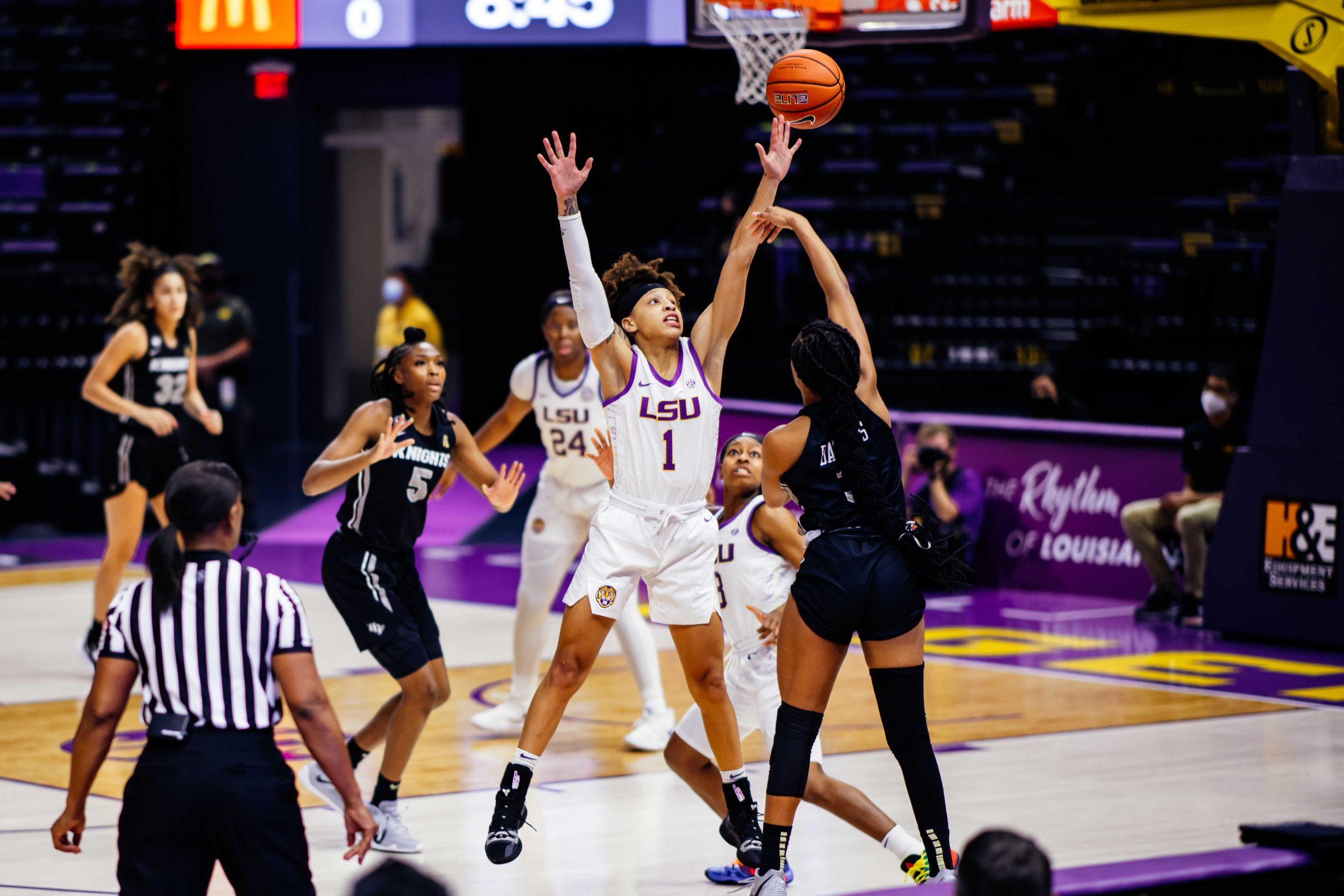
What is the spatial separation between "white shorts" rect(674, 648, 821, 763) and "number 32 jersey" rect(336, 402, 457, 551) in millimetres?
1205

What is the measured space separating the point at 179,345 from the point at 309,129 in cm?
1084

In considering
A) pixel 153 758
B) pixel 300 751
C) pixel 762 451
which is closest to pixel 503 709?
pixel 300 751

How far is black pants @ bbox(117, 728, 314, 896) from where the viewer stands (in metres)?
4.00

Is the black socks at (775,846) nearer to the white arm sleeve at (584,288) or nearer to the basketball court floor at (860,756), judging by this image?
the basketball court floor at (860,756)

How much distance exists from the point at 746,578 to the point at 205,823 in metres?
2.59

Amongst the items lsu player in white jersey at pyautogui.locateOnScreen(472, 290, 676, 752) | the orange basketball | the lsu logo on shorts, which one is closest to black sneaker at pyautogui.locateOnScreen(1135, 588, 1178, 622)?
the lsu logo on shorts

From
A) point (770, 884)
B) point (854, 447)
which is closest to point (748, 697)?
point (770, 884)

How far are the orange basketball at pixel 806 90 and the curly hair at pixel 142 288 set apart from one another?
13.1ft

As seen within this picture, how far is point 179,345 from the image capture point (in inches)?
378

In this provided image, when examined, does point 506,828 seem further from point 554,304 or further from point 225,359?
point 225,359

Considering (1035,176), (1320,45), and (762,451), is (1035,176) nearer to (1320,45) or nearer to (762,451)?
(1320,45)

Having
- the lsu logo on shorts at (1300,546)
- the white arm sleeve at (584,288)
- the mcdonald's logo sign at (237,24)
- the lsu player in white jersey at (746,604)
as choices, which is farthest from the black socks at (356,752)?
the mcdonald's logo sign at (237,24)

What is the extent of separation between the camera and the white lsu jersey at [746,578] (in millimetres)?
6215

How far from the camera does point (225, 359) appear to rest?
14336 mm
